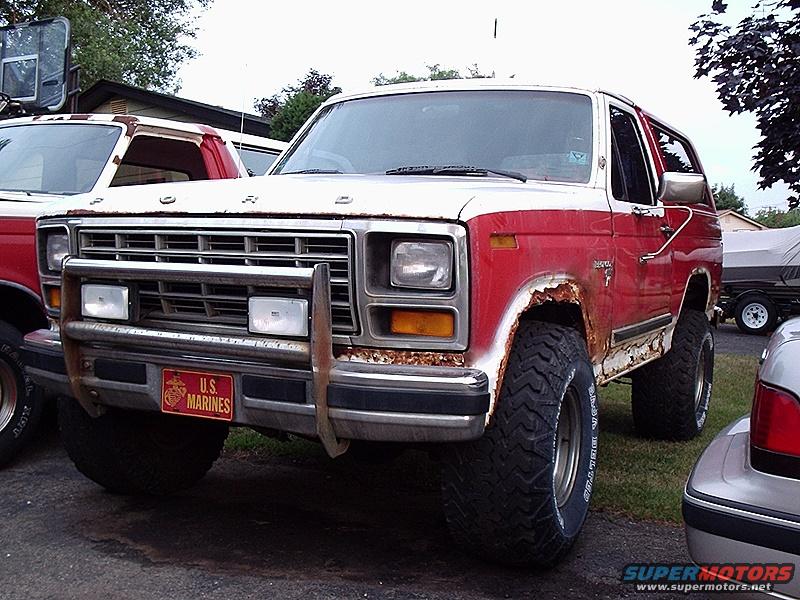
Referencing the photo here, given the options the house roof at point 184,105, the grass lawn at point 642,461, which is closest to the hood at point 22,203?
the grass lawn at point 642,461

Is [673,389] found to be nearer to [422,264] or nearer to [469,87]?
[469,87]

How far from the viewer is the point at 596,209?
3893 millimetres

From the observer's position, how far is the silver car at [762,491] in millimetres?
2258

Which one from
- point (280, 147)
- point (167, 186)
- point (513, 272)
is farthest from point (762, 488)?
point (280, 147)

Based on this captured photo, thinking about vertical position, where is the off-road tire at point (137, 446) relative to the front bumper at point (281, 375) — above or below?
below

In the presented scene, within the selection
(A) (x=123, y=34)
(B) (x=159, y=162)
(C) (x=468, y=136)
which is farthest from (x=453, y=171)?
(A) (x=123, y=34)

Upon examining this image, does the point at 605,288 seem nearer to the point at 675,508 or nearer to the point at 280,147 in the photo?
the point at 675,508

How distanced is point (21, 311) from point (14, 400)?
0.52 m

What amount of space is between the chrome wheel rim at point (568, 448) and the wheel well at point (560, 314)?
355mm

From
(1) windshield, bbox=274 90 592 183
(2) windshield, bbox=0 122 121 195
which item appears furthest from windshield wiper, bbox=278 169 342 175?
(2) windshield, bbox=0 122 121 195

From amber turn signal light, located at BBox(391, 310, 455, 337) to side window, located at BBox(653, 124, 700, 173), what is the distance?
3.20 metres

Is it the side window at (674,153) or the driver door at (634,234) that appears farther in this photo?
the side window at (674,153)

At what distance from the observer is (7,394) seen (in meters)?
4.71

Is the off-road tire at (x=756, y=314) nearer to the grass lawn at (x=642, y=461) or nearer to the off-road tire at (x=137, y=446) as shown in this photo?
the grass lawn at (x=642, y=461)
